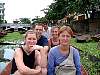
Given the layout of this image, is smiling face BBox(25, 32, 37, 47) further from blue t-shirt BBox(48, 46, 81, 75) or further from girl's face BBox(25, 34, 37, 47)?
blue t-shirt BBox(48, 46, 81, 75)

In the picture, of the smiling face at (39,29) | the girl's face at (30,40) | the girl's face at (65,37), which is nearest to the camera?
the girl's face at (65,37)

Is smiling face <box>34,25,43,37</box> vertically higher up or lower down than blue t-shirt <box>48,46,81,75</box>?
higher up

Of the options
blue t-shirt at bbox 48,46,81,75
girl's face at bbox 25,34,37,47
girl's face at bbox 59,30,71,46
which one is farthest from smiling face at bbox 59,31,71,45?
girl's face at bbox 25,34,37,47

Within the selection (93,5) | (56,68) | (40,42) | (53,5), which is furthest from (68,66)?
(53,5)

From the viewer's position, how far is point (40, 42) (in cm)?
742

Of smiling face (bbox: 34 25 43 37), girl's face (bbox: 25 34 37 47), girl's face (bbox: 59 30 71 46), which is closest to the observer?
girl's face (bbox: 59 30 71 46)

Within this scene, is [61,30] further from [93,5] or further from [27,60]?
[93,5]

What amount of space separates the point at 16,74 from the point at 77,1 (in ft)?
142

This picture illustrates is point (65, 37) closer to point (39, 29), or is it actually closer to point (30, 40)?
point (30, 40)

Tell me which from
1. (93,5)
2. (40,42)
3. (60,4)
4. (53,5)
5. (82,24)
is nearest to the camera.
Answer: (40,42)

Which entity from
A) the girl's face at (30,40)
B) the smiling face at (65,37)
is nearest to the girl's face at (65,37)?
the smiling face at (65,37)

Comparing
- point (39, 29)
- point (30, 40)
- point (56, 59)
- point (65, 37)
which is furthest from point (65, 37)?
point (39, 29)

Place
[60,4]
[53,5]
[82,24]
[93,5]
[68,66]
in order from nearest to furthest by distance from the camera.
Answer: [68,66] < [93,5] < [82,24] < [60,4] < [53,5]

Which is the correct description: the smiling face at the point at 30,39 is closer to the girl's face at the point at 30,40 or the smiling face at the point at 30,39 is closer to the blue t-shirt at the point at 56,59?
the girl's face at the point at 30,40
